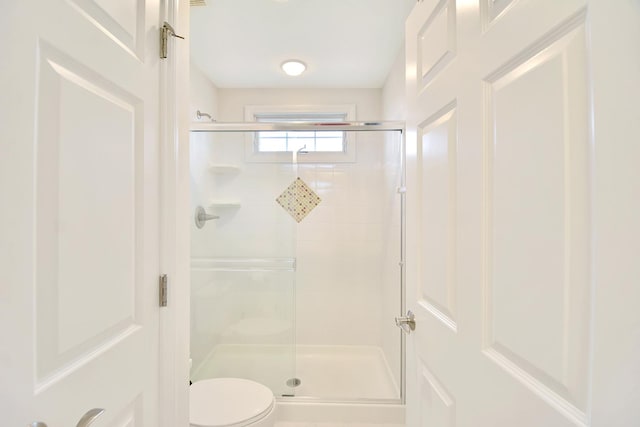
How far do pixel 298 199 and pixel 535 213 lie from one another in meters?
2.12

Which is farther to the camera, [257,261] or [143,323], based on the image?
[257,261]

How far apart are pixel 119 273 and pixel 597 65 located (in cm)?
94

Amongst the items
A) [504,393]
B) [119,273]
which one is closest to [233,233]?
[119,273]

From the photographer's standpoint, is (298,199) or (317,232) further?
(317,232)

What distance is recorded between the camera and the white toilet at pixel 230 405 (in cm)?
139

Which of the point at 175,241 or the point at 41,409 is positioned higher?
the point at 175,241

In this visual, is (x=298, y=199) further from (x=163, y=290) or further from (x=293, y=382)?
(x=163, y=290)

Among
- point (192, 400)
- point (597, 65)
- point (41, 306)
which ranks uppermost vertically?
point (597, 65)

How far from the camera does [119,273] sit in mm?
683

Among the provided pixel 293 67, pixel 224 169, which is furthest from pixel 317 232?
pixel 293 67

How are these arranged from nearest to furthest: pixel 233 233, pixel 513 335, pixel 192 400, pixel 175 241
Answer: pixel 513 335
pixel 175 241
pixel 192 400
pixel 233 233

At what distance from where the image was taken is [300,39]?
6.89 ft

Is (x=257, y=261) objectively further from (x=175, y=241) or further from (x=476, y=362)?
(x=476, y=362)

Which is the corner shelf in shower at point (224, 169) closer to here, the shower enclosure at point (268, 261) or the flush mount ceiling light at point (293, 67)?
the shower enclosure at point (268, 261)
